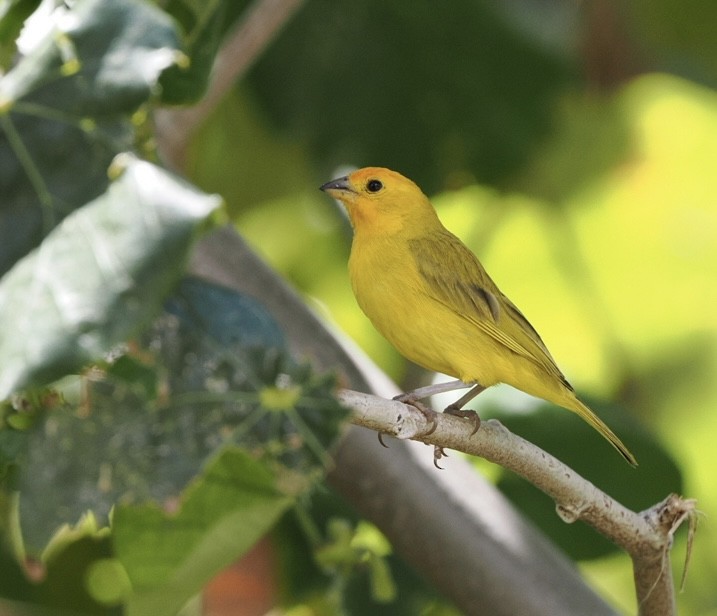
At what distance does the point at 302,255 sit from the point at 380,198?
1.12 meters

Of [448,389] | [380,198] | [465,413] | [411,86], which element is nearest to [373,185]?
[380,198]

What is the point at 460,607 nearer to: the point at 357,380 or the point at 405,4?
the point at 357,380

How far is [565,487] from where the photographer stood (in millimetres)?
1587

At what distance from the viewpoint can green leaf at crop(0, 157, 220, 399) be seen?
1.14 m

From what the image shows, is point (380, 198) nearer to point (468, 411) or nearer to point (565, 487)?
point (468, 411)

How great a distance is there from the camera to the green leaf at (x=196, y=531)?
1.56 m

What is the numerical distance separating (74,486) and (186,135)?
1203mm

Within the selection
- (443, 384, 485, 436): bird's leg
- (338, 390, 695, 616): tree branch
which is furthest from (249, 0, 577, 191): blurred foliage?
(338, 390, 695, 616): tree branch

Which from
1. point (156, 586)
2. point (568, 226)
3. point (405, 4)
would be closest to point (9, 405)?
point (156, 586)

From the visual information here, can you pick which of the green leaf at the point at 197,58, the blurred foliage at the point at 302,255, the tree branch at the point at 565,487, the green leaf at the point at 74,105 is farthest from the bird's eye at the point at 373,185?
the green leaf at the point at 74,105

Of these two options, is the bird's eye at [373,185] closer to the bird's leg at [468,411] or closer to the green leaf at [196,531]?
the bird's leg at [468,411]

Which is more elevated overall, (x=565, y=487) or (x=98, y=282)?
(x=98, y=282)

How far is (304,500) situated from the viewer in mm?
1666

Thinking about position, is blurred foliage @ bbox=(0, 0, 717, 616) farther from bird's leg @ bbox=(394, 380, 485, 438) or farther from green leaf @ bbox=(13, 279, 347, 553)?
bird's leg @ bbox=(394, 380, 485, 438)
